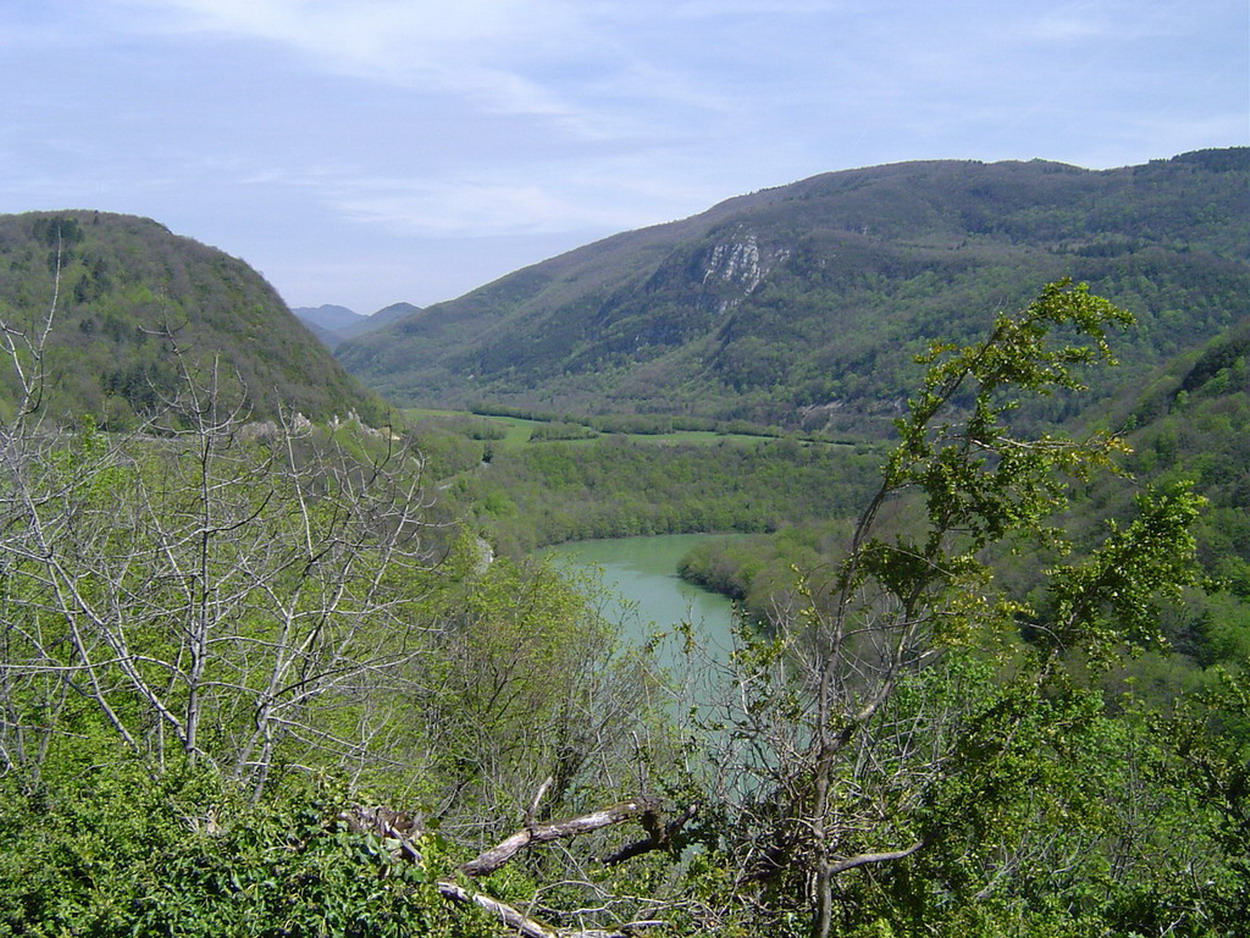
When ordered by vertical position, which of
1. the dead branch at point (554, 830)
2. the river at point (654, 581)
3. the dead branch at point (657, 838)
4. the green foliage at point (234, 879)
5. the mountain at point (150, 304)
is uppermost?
the mountain at point (150, 304)

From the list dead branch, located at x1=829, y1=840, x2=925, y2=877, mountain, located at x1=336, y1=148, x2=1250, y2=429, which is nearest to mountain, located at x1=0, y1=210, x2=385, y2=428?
dead branch, located at x1=829, y1=840, x2=925, y2=877

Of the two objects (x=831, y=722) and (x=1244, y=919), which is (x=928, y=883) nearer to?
(x=831, y=722)

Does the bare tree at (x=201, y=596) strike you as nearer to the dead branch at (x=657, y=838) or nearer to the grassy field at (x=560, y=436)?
the dead branch at (x=657, y=838)

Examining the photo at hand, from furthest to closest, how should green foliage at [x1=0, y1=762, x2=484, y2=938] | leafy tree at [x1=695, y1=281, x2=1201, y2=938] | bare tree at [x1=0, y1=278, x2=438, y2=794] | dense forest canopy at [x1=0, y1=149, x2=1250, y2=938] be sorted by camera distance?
bare tree at [x1=0, y1=278, x2=438, y2=794] < leafy tree at [x1=695, y1=281, x2=1201, y2=938] < dense forest canopy at [x1=0, y1=149, x2=1250, y2=938] < green foliage at [x1=0, y1=762, x2=484, y2=938]

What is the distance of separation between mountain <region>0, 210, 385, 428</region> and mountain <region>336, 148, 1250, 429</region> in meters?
46.6

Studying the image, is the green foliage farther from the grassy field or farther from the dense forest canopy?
the grassy field

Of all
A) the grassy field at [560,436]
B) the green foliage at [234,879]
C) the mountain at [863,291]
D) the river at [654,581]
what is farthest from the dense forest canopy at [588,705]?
the grassy field at [560,436]

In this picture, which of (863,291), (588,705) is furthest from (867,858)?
(863,291)

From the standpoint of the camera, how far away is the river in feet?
105

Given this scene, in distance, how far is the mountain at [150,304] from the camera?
126 ft

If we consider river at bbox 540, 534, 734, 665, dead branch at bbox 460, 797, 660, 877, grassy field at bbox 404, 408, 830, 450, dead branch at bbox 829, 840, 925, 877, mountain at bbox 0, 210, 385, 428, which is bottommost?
river at bbox 540, 534, 734, 665

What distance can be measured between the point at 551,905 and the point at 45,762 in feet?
12.1

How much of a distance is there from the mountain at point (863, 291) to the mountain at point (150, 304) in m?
46.6

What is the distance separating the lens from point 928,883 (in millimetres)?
4699
